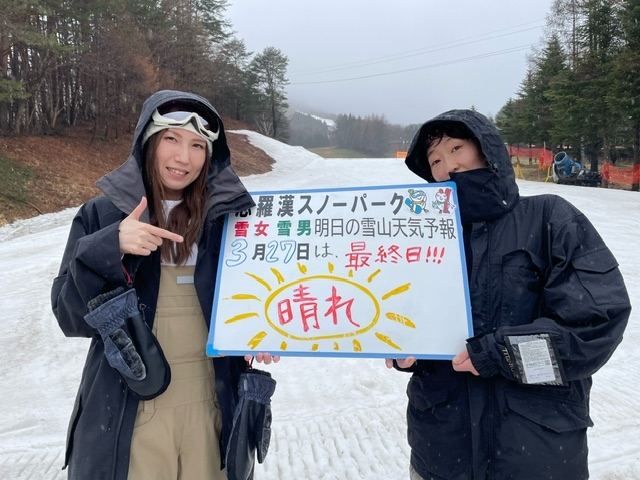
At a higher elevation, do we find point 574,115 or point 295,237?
point 574,115

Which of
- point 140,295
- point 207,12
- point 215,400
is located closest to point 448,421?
point 215,400

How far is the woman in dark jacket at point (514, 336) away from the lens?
1.51m

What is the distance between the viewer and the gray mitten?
5.24 ft

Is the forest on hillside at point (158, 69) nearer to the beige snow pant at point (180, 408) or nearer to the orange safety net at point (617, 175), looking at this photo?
the orange safety net at point (617, 175)

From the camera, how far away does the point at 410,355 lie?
→ 1781mm

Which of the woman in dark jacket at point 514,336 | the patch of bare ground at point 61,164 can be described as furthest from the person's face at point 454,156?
the patch of bare ground at point 61,164

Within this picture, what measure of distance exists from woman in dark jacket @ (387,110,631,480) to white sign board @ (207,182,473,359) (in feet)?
0.29

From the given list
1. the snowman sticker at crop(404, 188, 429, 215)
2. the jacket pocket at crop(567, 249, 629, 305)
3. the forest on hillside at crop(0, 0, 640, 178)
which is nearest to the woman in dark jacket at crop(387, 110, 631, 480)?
the jacket pocket at crop(567, 249, 629, 305)

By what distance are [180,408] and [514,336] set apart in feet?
4.38

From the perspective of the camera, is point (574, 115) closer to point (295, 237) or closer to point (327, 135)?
point (295, 237)

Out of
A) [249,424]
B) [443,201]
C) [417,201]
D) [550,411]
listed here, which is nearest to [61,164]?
[249,424]

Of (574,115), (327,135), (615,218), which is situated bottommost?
(615,218)

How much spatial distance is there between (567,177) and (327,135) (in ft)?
237

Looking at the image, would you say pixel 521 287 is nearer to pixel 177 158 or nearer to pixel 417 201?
pixel 417 201
